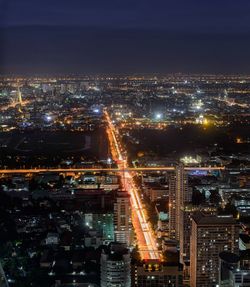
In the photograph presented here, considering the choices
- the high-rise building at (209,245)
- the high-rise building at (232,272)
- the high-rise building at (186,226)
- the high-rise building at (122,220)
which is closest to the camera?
the high-rise building at (232,272)

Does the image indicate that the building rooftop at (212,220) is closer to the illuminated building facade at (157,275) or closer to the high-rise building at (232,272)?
the high-rise building at (232,272)

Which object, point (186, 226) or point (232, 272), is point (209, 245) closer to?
point (232, 272)

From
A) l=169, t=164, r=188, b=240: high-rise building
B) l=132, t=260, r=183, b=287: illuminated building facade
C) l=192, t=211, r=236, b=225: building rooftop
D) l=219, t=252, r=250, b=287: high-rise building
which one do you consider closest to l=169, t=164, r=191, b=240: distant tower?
l=169, t=164, r=188, b=240: high-rise building

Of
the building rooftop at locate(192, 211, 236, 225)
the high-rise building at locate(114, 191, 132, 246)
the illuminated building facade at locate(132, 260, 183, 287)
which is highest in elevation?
the building rooftop at locate(192, 211, 236, 225)

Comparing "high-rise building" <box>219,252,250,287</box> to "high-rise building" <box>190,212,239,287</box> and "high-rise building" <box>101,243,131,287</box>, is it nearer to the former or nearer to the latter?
"high-rise building" <box>190,212,239,287</box>

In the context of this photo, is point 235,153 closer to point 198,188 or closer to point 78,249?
point 198,188

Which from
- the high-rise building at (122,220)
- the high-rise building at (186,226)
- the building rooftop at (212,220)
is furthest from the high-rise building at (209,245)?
the high-rise building at (122,220)
